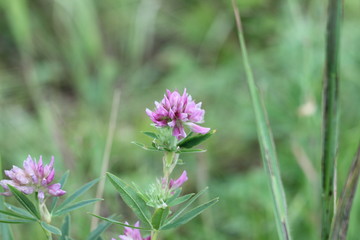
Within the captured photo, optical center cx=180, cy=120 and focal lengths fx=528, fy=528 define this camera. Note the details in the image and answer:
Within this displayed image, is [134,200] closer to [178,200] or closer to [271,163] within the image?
[178,200]

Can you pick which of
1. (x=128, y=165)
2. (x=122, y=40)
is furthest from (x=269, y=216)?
(x=122, y=40)

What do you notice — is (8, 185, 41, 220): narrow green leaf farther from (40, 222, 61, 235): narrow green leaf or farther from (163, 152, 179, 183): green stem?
(163, 152, 179, 183): green stem

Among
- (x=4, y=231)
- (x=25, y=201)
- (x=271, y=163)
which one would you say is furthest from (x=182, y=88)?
(x=25, y=201)

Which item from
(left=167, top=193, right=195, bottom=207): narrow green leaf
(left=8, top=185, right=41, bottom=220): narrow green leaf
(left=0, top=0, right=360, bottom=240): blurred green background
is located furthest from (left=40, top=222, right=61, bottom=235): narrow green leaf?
(left=0, top=0, right=360, bottom=240): blurred green background

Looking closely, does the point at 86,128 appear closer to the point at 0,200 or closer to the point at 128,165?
the point at 128,165

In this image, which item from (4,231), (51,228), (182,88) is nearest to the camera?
(51,228)
